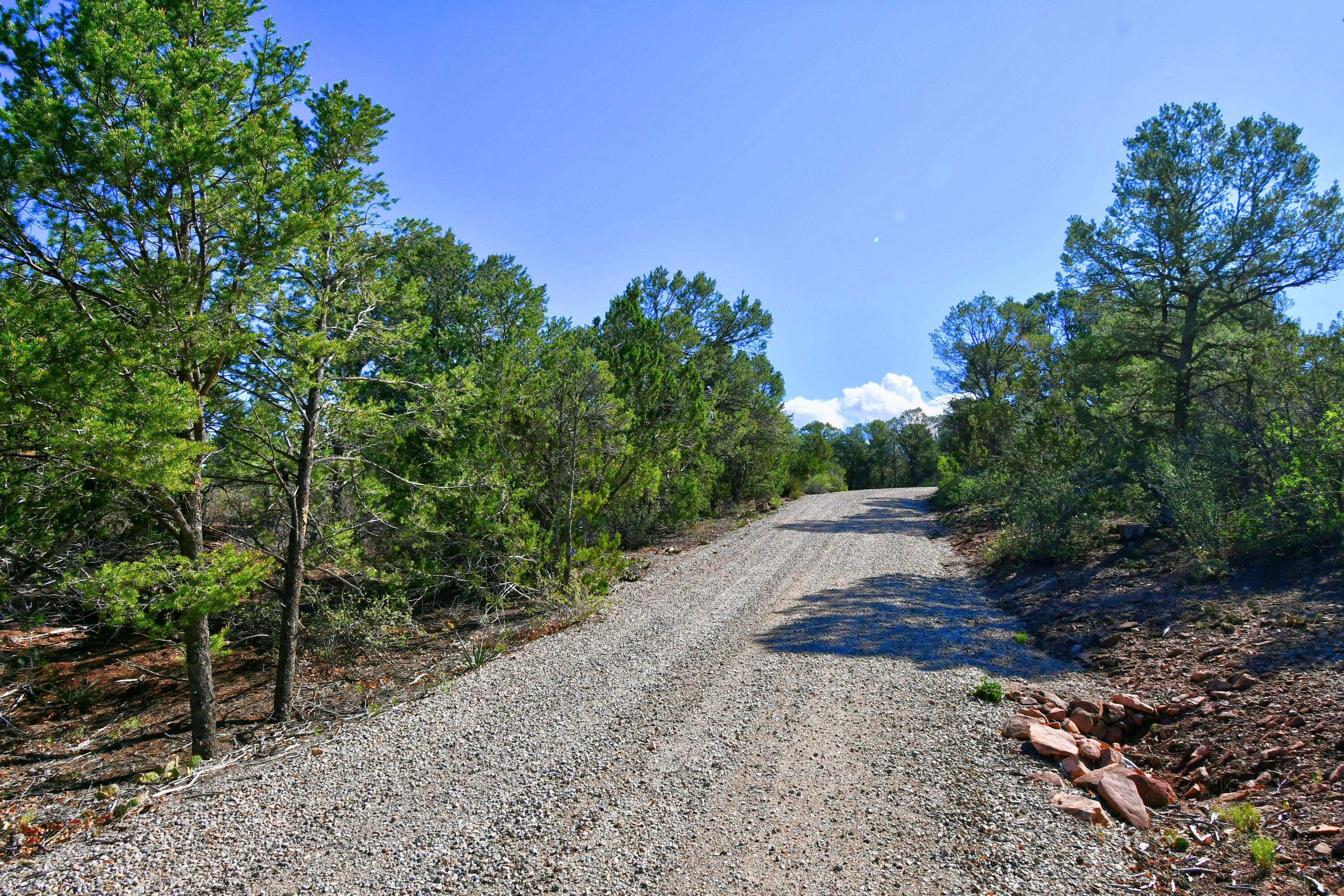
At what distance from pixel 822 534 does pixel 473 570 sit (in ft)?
32.6

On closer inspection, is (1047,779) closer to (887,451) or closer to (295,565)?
(295,565)

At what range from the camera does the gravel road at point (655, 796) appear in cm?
329

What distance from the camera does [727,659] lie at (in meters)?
6.88

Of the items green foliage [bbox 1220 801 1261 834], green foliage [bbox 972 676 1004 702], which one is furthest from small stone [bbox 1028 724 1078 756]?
Result: green foliage [bbox 1220 801 1261 834]

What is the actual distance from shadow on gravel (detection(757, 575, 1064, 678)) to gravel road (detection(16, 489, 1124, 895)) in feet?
0.20

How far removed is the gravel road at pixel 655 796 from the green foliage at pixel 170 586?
141 cm

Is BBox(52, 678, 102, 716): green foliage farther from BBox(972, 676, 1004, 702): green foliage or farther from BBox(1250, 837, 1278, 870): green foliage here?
BBox(1250, 837, 1278, 870): green foliage

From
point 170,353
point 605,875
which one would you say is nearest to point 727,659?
point 605,875

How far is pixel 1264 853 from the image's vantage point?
3.04 metres

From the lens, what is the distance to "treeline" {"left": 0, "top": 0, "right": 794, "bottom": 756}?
4414mm

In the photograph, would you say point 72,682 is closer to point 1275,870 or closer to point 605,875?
point 605,875

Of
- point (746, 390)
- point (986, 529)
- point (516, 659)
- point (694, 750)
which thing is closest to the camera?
point (694, 750)

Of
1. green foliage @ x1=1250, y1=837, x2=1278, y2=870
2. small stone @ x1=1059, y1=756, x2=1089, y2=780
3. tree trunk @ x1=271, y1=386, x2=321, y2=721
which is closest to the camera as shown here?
green foliage @ x1=1250, y1=837, x2=1278, y2=870

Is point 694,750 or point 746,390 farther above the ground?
point 746,390
